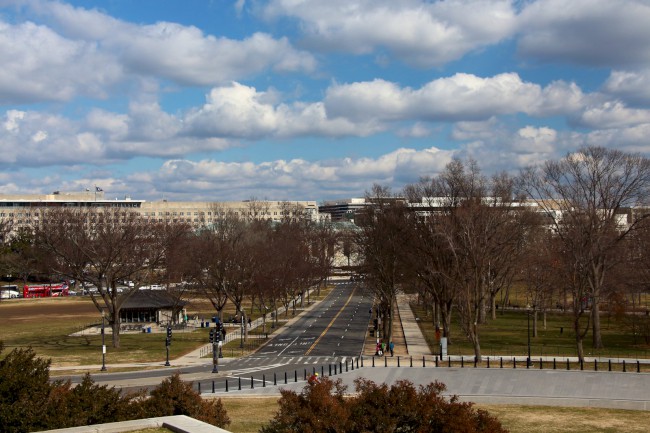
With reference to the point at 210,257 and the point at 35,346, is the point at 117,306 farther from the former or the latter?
the point at 210,257

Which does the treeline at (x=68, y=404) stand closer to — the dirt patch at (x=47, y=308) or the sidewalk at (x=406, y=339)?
the sidewalk at (x=406, y=339)

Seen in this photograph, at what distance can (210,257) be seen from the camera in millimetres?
77188

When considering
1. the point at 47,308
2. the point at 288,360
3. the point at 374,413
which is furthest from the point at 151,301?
the point at 374,413

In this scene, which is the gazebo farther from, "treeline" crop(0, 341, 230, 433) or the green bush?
the green bush

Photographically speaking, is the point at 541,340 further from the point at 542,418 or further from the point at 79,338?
the point at 79,338

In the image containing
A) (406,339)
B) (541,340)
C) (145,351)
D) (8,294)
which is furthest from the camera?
(8,294)

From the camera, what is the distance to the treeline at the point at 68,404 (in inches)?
814

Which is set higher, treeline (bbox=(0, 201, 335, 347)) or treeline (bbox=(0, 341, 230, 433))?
treeline (bbox=(0, 201, 335, 347))

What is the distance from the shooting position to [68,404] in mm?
21609

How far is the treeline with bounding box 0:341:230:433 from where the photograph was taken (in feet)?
67.8

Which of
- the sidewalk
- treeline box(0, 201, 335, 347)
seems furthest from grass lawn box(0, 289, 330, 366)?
the sidewalk

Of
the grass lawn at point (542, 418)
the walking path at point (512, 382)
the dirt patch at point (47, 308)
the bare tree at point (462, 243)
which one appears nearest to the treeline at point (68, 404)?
the grass lawn at point (542, 418)

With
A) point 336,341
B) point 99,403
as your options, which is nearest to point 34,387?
point 99,403

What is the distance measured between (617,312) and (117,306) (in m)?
46.2
